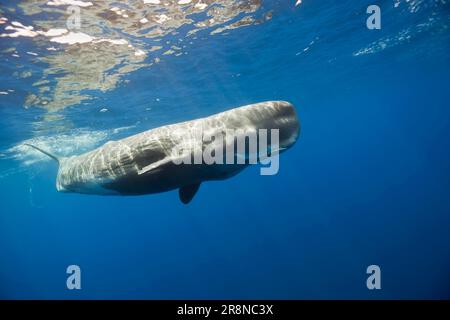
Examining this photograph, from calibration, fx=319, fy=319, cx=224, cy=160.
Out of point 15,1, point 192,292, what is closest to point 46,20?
point 15,1

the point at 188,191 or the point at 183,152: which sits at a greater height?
the point at 183,152

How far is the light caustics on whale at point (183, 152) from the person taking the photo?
5367mm

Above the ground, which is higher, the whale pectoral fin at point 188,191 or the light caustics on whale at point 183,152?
the light caustics on whale at point 183,152

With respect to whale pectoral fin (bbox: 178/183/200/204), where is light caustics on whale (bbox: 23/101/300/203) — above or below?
above

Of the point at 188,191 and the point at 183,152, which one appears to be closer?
the point at 183,152

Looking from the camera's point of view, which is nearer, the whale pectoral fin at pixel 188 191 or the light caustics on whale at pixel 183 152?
the light caustics on whale at pixel 183 152

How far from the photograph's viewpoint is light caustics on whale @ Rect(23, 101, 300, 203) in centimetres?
537

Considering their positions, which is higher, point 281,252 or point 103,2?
point 103,2

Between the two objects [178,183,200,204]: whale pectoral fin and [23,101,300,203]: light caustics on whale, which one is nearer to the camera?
[23,101,300,203]: light caustics on whale

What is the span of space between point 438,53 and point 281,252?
28479 mm

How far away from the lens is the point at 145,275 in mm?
46500

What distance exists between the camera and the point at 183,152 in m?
5.73
